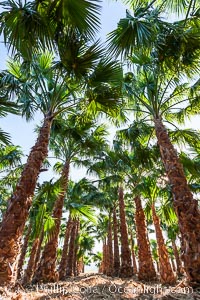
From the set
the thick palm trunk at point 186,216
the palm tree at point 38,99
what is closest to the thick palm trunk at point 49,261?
the palm tree at point 38,99

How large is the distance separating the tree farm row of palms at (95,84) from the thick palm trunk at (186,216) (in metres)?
0.02

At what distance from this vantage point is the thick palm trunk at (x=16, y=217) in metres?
3.25

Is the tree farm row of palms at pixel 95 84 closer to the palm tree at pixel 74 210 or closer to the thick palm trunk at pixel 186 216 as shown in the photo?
the thick palm trunk at pixel 186 216

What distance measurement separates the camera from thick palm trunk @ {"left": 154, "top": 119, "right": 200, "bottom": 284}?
3.57 meters

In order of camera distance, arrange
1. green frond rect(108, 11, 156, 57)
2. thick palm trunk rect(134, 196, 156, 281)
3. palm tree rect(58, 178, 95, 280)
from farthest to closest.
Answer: thick palm trunk rect(134, 196, 156, 281)
palm tree rect(58, 178, 95, 280)
green frond rect(108, 11, 156, 57)

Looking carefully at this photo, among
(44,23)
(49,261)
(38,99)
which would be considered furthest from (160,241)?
(44,23)

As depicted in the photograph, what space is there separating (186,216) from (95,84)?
153 inches

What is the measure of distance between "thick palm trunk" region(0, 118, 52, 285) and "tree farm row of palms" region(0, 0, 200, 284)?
1 centimetres

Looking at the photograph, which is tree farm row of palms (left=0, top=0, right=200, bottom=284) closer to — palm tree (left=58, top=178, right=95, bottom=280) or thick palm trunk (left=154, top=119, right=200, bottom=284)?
thick palm trunk (left=154, top=119, right=200, bottom=284)

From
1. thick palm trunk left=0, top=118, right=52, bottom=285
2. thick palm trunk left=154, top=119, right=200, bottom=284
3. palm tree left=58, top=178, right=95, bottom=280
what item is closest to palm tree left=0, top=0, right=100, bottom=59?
thick palm trunk left=0, top=118, right=52, bottom=285

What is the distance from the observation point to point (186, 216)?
402cm

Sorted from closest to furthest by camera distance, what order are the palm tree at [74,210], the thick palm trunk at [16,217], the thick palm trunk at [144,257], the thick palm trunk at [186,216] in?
the thick palm trunk at [16,217] < the thick palm trunk at [186,216] < the palm tree at [74,210] < the thick palm trunk at [144,257]

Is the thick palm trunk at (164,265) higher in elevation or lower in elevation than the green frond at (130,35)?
lower

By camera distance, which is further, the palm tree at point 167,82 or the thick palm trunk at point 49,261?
the thick palm trunk at point 49,261
